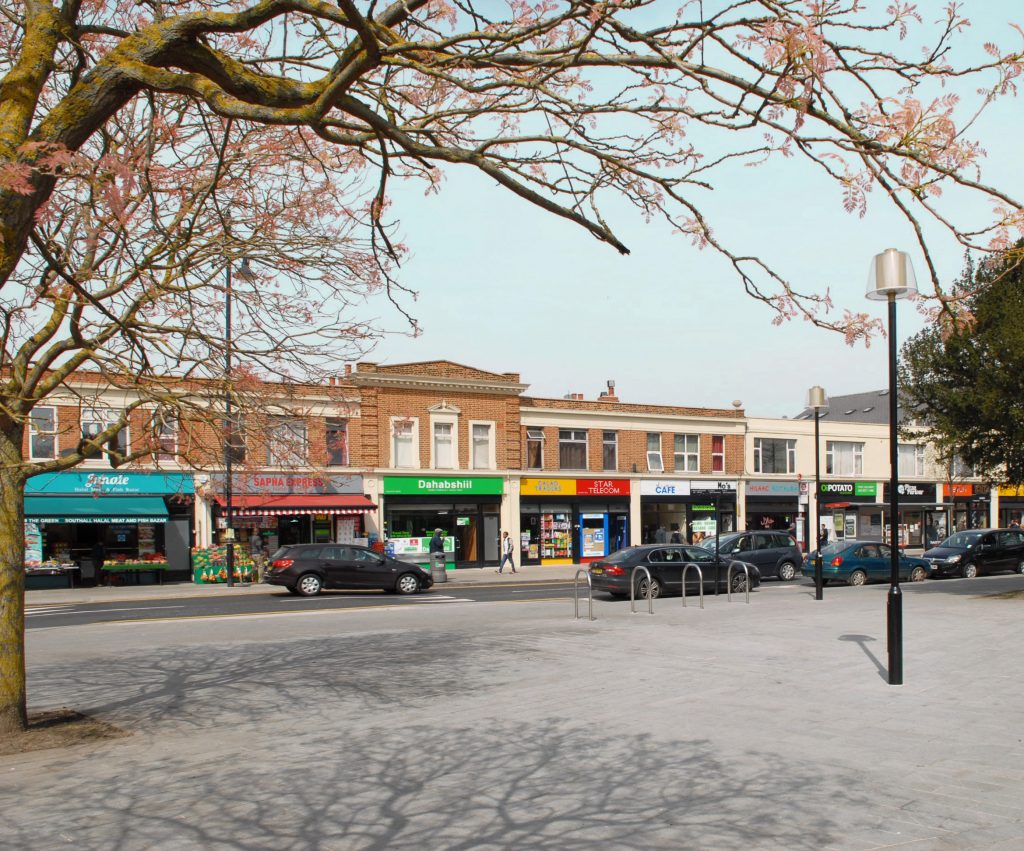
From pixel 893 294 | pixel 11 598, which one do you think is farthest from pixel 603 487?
pixel 11 598

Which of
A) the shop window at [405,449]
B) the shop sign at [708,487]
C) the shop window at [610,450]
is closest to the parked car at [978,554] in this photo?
the shop sign at [708,487]

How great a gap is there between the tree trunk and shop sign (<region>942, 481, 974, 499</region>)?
52.7m

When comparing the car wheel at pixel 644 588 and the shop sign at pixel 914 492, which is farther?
the shop sign at pixel 914 492

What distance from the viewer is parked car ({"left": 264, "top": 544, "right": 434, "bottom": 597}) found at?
25322 millimetres

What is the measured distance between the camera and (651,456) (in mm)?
43500

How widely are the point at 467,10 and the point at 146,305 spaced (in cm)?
500

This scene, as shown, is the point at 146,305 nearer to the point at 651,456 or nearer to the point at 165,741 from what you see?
the point at 165,741

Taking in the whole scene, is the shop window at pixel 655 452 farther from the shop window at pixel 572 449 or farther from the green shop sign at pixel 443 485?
the green shop sign at pixel 443 485

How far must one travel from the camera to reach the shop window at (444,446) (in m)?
38.2

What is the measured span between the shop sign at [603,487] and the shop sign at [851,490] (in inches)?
486

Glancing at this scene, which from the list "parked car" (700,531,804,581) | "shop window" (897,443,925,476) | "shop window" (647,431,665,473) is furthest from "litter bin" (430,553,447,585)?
"shop window" (897,443,925,476)

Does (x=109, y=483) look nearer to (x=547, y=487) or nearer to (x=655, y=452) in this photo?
(x=547, y=487)

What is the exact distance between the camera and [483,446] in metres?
39.3

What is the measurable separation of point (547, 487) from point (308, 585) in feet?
54.6
